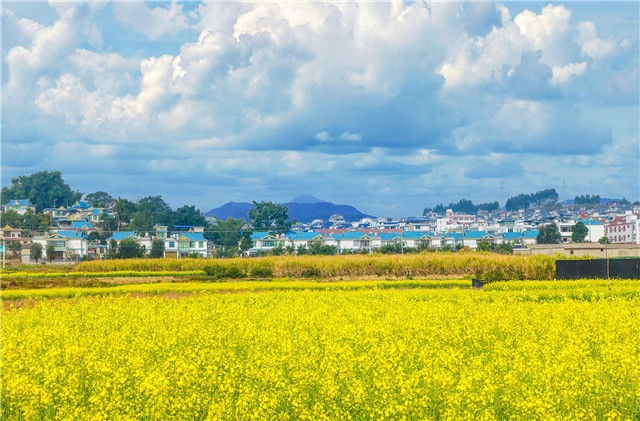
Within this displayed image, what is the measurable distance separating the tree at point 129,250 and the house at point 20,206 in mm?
61959

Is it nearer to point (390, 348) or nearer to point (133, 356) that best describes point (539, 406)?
point (390, 348)

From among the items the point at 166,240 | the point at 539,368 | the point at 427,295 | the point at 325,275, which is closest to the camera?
the point at 539,368

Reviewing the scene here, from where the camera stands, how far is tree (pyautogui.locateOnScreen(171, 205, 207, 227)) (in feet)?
374

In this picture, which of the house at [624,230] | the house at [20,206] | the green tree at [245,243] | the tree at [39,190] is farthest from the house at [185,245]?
the house at [624,230]

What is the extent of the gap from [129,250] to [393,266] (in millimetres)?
37328

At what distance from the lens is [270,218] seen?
105 metres

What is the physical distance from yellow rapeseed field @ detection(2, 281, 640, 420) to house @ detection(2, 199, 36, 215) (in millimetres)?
118497

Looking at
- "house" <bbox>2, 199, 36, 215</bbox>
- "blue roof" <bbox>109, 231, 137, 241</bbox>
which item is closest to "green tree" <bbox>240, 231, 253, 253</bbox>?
"blue roof" <bbox>109, 231, 137, 241</bbox>

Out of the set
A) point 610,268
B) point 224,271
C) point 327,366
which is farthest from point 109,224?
point 327,366

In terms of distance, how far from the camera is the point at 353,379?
853 centimetres

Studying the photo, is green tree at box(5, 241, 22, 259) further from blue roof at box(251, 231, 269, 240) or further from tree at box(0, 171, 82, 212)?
tree at box(0, 171, 82, 212)

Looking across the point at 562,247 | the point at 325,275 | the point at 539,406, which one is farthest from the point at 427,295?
the point at 562,247

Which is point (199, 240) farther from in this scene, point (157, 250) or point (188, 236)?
point (157, 250)

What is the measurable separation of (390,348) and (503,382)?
1.78 meters
